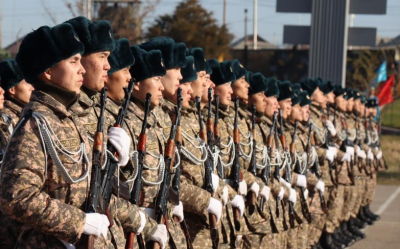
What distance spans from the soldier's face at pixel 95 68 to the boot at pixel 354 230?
25.3 ft

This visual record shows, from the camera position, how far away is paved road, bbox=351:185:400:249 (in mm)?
11402

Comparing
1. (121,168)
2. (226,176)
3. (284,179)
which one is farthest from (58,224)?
(284,179)

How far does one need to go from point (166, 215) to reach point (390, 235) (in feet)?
24.0

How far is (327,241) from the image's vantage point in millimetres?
11125

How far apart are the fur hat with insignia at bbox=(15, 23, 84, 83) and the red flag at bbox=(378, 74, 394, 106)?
A: 18.7 meters

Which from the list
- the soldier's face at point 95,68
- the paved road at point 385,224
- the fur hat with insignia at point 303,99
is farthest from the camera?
the paved road at point 385,224

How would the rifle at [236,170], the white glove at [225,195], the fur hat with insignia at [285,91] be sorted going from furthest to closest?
the fur hat with insignia at [285,91] < the rifle at [236,170] < the white glove at [225,195]

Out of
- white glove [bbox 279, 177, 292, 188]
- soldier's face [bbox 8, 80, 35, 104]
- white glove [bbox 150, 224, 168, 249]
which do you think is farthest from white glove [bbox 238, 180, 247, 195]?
white glove [bbox 150, 224, 168, 249]

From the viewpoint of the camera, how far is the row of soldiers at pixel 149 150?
407 centimetres

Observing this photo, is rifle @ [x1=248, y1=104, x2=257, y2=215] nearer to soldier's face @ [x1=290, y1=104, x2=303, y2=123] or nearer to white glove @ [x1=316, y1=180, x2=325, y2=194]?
soldier's face @ [x1=290, y1=104, x2=303, y2=123]

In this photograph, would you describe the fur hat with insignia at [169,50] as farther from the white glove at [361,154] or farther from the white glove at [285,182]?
the white glove at [361,154]

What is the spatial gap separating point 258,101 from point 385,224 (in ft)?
17.6

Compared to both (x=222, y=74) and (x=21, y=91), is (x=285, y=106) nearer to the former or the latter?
(x=222, y=74)

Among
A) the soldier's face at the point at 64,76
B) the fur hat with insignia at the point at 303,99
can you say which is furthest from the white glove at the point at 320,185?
the soldier's face at the point at 64,76
